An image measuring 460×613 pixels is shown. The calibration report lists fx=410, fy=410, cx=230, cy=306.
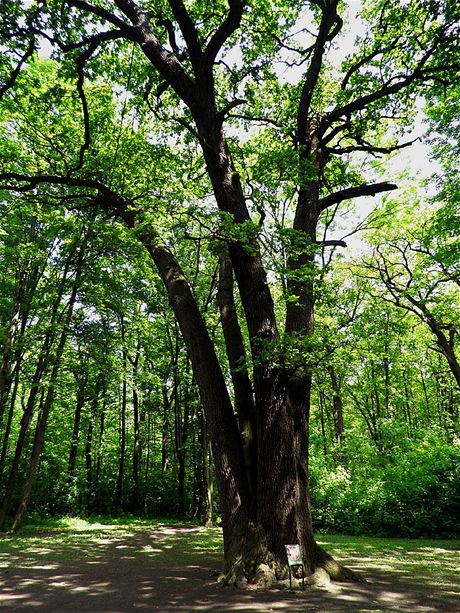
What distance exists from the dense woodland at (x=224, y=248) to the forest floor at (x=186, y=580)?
0.73 metres

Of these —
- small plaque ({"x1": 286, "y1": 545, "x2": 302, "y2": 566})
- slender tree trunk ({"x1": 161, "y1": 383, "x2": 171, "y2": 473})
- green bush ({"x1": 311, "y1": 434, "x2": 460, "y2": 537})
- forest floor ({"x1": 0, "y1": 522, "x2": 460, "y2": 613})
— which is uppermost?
slender tree trunk ({"x1": 161, "y1": 383, "x2": 171, "y2": 473})

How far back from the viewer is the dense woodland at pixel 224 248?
5.97 metres

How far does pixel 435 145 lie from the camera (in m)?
12.2

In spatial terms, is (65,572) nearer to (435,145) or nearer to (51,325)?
(51,325)

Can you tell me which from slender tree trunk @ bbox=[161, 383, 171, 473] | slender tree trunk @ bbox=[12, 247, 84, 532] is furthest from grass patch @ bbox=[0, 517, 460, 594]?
slender tree trunk @ bbox=[161, 383, 171, 473]

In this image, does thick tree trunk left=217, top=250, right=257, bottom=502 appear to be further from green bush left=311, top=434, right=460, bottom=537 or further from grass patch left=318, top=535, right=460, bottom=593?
green bush left=311, top=434, right=460, bottom=537

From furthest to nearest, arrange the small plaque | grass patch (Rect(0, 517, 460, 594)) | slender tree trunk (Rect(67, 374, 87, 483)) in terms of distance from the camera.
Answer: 1. slender tree trunk (Rect(67, 374, 87, 483))
2. grass patch (Rect(0, 517, 460, 594))
3. the small plaque

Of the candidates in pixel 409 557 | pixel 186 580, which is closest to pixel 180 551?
pixel 186 580

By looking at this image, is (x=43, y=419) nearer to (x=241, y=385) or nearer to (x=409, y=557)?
(x=241, y=385)

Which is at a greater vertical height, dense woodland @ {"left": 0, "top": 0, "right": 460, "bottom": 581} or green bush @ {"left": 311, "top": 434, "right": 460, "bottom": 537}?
dense woodland @ {"left": 0, "top": 0, "right": 460, "bottom": 581}

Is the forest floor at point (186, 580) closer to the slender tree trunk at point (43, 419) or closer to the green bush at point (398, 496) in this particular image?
the green bush at point (398, 496)

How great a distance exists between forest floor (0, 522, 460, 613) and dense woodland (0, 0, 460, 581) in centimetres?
73

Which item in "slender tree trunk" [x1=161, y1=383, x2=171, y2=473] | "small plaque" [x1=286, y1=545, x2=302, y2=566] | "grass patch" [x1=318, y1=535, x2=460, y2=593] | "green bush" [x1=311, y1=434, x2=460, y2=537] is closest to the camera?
"small plaque" [x1=286, y1=545, x2=302, y2=566]

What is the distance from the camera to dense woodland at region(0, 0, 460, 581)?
597cm
